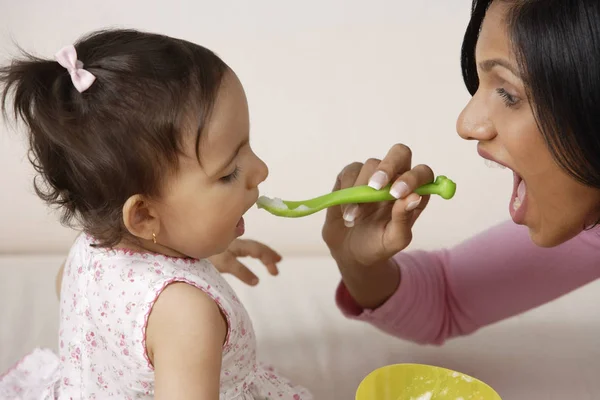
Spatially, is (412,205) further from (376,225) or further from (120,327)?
(120,327)

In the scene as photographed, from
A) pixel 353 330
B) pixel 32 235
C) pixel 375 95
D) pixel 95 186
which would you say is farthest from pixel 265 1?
pixel 95 186

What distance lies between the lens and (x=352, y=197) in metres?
0.95

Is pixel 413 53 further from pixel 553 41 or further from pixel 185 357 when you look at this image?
pixel 185 357

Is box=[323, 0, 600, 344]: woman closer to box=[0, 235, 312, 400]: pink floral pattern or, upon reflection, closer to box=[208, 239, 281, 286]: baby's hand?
box=[208, 239, 281, 286]: baby's hand

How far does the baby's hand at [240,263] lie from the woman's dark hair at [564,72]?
16.8 inches

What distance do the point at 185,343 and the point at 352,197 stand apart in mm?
264

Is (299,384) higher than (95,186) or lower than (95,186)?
lower

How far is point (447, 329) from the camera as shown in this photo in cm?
123

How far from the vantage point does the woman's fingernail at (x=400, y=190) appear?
918mm

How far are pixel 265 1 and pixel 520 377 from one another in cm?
103

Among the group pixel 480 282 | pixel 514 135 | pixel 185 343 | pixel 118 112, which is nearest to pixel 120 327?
pixel 185 343

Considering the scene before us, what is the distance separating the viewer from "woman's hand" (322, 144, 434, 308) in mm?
934

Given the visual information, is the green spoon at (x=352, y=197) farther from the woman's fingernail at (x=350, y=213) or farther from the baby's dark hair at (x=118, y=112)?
the baby's dark hair at (x=118, y=112)

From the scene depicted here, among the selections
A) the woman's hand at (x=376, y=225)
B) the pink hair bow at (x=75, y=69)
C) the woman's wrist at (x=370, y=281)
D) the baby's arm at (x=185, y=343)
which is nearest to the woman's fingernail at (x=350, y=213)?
the woman's hand at (x=376, y=225)
